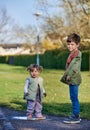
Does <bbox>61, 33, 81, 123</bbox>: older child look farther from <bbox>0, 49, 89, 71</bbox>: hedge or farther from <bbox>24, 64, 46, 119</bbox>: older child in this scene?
<bbox>0, 49, 89, 71</bbox>: hedge

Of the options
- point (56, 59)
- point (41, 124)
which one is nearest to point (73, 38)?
point (41, 124)

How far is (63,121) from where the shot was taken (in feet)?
29.6

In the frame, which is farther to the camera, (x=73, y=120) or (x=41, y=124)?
(x=73, y=120)

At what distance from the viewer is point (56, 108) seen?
11500 mm

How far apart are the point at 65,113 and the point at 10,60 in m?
88.3

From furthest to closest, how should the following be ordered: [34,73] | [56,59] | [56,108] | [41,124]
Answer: [56,59] < [56,108] < [34,73] < [41,124]

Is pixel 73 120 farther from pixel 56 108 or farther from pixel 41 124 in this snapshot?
pixel 56 108

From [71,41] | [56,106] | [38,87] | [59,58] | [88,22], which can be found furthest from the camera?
[59,58]

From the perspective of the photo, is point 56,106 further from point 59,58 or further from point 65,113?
point 59,58

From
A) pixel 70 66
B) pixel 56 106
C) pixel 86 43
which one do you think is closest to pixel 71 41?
pixel 70 66

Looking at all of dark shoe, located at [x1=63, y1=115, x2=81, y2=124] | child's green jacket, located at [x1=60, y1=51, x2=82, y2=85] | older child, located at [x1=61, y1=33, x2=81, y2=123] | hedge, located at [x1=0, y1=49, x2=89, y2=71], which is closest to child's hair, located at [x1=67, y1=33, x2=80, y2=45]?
older child, located at [x1=61, y1=33, x2=81, y2=123]

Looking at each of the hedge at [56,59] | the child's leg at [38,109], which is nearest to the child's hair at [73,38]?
the child's leg at [38,109]

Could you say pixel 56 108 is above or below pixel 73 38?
below

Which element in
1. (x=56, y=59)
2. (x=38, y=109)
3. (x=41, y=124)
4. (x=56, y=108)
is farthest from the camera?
(x=56, y=59)
